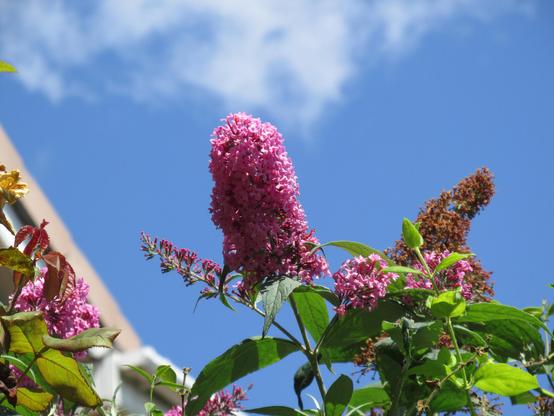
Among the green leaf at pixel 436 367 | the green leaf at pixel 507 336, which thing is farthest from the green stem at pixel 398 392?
the green leaf at pixel 507 336

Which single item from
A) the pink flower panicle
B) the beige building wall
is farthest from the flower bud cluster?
the beige building wall

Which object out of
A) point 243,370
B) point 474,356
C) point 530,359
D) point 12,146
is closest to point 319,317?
point 243,370

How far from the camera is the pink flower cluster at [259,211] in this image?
52.8 inches

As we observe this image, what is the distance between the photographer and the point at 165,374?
1.67m

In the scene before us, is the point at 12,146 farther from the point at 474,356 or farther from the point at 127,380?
the point at 474,356

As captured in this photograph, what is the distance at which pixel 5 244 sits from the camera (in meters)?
4.11

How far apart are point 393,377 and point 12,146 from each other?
3.75 meters

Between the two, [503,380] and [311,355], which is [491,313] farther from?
[311,355]

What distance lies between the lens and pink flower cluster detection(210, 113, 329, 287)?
1342 millimetres

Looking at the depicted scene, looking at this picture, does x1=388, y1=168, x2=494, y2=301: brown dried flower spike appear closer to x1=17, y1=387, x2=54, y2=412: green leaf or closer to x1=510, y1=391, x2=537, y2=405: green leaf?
x1=510, y1=391, x2=537, y2=405: green leaf

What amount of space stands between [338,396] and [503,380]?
258mm

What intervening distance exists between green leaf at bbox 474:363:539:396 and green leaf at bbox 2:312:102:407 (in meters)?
0.63

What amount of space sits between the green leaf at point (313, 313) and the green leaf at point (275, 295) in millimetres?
197

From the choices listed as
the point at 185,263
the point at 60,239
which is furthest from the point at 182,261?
the point at 60,239
